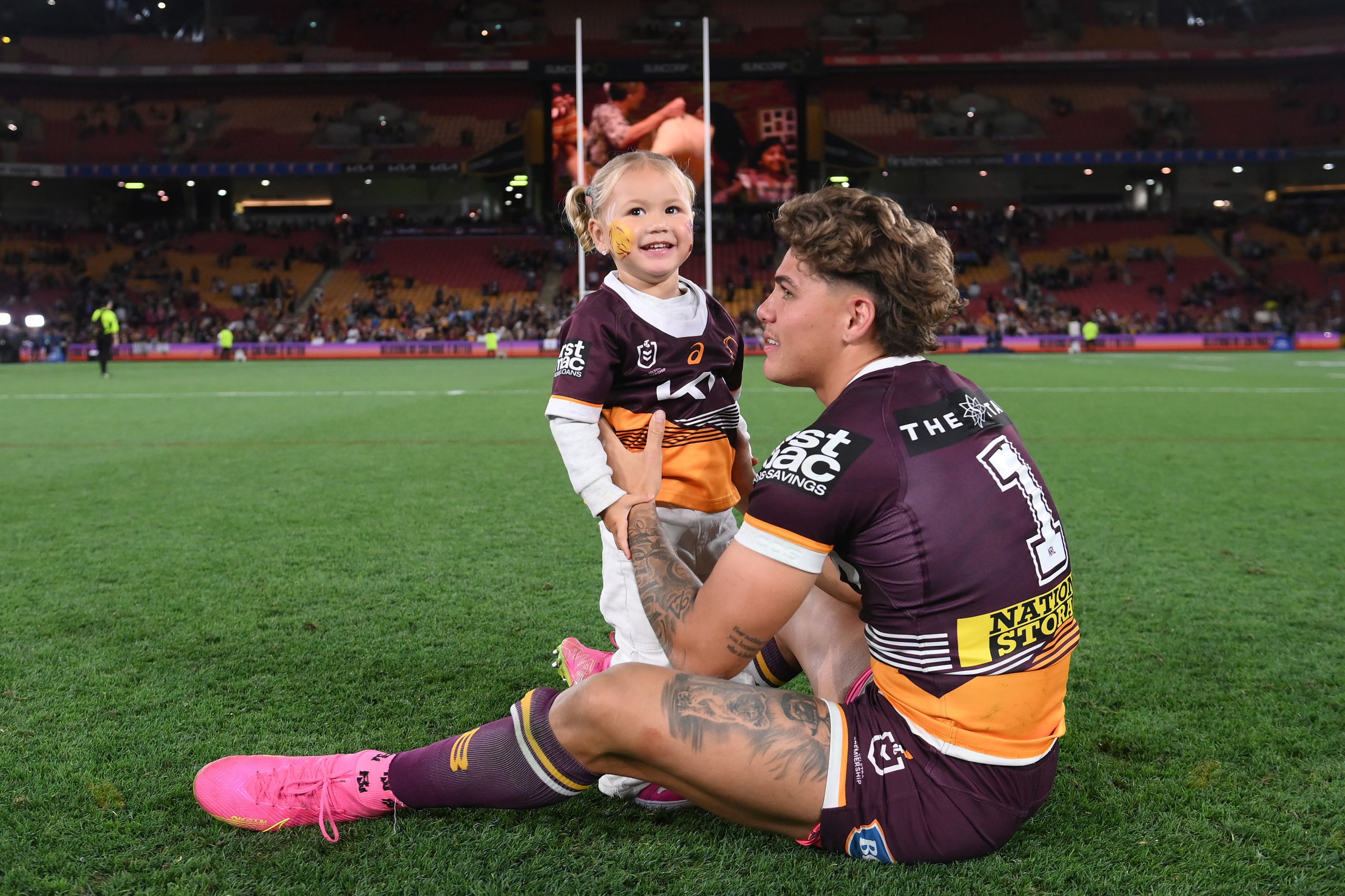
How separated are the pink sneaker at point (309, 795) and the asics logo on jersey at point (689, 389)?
1.13m

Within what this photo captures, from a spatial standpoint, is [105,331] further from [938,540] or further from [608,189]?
[938,540]

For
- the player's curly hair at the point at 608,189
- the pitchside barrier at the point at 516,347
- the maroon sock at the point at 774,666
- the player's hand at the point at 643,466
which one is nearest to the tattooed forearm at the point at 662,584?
the player's hand at the point at 643,466

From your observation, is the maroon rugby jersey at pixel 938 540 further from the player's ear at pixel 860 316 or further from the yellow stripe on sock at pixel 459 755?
the yellow stripe on sock at pixel 459 755

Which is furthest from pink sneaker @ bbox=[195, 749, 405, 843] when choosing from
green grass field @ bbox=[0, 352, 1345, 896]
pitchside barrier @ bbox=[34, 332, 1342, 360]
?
pitchside barrier @ bbox=[34, 332, 1342, 360]

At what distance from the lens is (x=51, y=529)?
5648 mm

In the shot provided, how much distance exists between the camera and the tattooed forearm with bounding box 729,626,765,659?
6.34 ft

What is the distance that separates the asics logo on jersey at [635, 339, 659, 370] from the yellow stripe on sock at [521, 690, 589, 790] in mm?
921

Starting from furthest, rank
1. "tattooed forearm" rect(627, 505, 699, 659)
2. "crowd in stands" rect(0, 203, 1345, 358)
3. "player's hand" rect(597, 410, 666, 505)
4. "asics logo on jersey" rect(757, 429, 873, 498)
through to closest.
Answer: "crowd in stands" rect(0, 203, 1345, 358) < "player's hand" rect(597, 410, 666, 505) < "tattooed forearm" rect(627, 505, 699, 659) < "asics logo on jersey" rect(757, 429, 873, 498)

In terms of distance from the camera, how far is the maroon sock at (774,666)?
2.66 metres

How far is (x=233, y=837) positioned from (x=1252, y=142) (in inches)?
1812

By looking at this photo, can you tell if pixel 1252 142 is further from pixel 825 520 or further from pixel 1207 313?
pixel 825 520

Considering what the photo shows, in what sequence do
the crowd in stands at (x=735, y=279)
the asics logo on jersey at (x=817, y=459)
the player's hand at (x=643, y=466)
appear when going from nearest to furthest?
the asics logo on jersey at (x=817, y=459)
the player's hand at (x=643, y=466)
the crowd in stands at (x=735, y=279)

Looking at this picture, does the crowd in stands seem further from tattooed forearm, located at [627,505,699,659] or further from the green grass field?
tattooed forearm, located at [627,505,699,659]

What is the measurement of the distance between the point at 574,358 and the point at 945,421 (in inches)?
40.6
